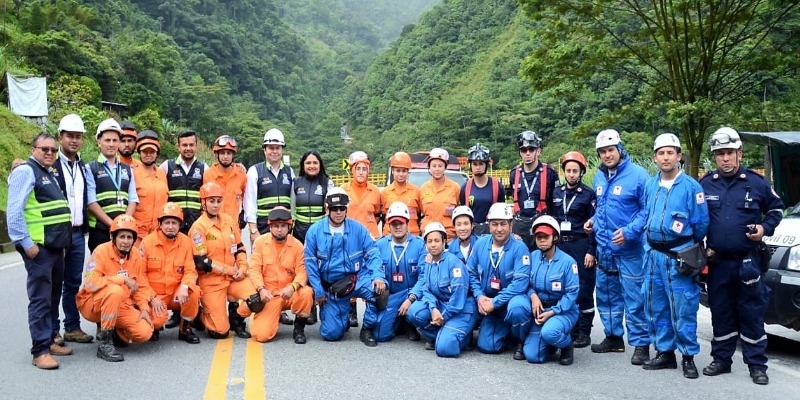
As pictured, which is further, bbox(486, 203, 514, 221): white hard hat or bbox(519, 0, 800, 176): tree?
bbox(519, 0, 800, 176): tree

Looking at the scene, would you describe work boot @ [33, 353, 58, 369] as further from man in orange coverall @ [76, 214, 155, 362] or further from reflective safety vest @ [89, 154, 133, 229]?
reflective safety vest @ [89, 154, 133, 229]

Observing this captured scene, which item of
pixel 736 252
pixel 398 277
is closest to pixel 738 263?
pixel 736 252

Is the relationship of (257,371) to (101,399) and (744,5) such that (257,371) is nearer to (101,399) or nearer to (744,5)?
(101,399)

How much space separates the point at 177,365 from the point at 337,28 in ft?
551

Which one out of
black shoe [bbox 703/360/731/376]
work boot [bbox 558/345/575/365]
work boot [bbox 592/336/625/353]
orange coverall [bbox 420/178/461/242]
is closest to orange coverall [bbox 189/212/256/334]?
orange coverall [bbox 420/178/461/242]

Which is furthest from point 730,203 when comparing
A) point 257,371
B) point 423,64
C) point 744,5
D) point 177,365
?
point 423,64

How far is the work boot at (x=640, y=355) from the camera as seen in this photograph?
254 inches

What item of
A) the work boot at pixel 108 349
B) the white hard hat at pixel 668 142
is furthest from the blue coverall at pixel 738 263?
the work boot at pixel 108 349

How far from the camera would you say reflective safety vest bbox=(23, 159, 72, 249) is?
631cm

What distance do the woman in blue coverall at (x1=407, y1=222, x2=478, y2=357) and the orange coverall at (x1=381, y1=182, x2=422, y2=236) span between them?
1322 mm

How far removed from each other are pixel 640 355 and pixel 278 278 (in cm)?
370

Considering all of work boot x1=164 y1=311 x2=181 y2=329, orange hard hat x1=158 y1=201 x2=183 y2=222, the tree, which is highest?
the tree

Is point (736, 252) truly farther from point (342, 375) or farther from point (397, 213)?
point (342, 375)

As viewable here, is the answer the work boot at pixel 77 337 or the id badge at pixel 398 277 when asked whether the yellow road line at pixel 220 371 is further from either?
the id badge at pixel 398 277
